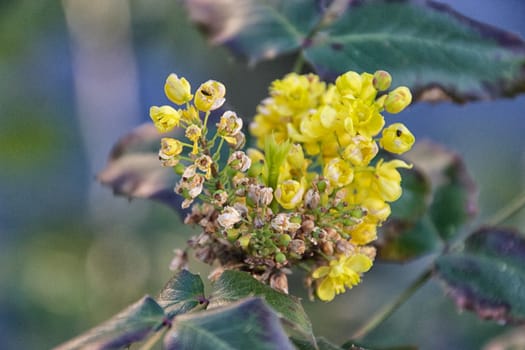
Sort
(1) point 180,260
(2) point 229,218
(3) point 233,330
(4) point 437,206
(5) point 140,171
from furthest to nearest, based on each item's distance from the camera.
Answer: (4) point 437,206, (5) point 140,171, (1) point 180,260, (2) point 229,218, (3) point 233,330

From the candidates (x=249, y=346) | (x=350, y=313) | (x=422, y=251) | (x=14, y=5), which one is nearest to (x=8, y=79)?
(x=14, y=5)

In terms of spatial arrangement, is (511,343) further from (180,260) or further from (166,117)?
(166,117)

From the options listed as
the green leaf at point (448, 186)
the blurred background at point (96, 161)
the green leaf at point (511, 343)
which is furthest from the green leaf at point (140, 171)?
the blurred background at point (96, 161)

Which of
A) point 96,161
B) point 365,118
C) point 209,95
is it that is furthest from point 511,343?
point 96,161

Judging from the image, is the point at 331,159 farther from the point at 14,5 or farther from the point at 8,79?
the point at 8,79

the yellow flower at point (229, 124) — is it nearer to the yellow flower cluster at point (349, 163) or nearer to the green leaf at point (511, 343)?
the yellow flower cluster at point (349, 163)
